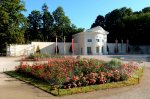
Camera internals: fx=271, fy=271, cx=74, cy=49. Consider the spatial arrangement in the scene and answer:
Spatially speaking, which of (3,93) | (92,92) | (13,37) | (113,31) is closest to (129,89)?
(92,92)

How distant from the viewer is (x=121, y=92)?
42.1ft

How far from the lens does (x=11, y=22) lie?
49.4 m

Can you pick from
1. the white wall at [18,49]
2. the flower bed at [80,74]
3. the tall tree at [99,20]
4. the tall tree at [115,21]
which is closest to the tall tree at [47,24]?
the tall tree at [99,20]

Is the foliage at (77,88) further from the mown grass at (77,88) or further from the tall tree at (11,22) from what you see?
the tall tree at (11,22)

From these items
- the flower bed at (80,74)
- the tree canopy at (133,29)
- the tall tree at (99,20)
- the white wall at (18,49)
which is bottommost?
the flower bed at (80,74)

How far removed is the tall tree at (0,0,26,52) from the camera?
1870 inches

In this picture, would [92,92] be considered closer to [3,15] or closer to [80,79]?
[80,79]

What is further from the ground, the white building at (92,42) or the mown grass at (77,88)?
the white building at (92,42)

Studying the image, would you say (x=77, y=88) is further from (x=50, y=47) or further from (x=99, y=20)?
(x=99, y=20)

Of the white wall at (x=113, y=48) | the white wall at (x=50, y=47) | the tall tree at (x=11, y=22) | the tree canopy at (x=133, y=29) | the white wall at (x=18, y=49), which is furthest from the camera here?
the white wall at (x=113, y=48)

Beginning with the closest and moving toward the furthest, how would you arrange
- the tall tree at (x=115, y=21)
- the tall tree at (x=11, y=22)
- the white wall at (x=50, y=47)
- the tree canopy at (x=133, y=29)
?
the tall tree at (x=11, y=22) → the white wall at (x=50, y=47) → the tree canopy at (x=133, y=29) → the tall tree at (x=115, y=21)

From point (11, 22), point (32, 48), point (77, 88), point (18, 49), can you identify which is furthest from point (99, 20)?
point (77, 88)

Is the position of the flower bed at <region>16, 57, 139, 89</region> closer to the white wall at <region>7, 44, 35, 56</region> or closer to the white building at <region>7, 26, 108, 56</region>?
the white wall at <region>7, 44, 35, 56</region>

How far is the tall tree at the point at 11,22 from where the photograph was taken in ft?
156
